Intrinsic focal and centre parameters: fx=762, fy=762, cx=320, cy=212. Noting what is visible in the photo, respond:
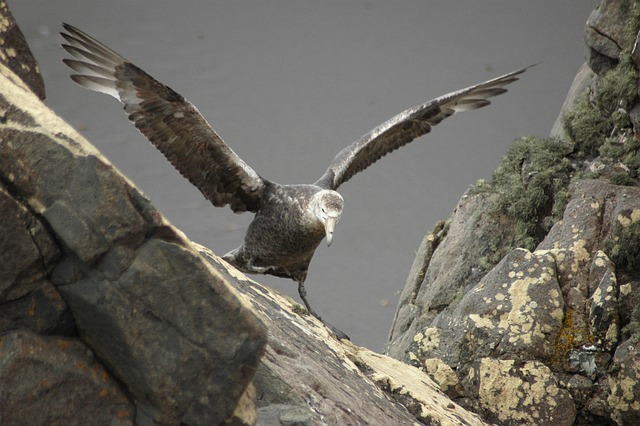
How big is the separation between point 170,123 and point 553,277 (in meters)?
2.57

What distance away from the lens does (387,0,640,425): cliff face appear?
4496mm

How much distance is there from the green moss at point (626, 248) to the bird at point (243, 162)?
1.52 meters

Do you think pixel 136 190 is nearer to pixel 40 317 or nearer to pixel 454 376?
pixel 40 317

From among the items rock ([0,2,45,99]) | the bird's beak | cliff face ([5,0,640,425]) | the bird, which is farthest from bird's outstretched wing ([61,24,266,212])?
cliff face ([5,0,640,425])

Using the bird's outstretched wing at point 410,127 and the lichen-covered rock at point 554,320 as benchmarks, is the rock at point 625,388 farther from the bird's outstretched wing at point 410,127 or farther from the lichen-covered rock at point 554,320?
the bird's outstretched wing at point 410,127

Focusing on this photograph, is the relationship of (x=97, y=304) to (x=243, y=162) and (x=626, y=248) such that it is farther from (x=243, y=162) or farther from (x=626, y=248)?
(x=626, y=248)

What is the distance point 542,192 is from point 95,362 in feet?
13.0

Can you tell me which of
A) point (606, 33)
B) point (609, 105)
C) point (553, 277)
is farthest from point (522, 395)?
point (606, 33)

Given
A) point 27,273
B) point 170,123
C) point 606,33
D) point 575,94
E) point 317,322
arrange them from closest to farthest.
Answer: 1. point 27,273
2. point 317,322
3. point 170,123
4. point 606,33
5. point 575,94

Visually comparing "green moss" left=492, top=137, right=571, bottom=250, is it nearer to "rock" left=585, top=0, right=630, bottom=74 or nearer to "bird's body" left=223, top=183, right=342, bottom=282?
"rock" left=585, top=0, right=630, bottom=74

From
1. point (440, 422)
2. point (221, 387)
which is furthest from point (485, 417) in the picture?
point (221, 387)

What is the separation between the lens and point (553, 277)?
15.8 ft

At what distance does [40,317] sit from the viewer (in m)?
2.30

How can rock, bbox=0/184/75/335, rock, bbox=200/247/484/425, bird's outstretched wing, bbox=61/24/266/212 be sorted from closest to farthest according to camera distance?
1. rock, bbox=0/184/75/335
2. rock, bbox=200/247/484/425
3. bird's outstretched wing, bbox=61/24/266/212
